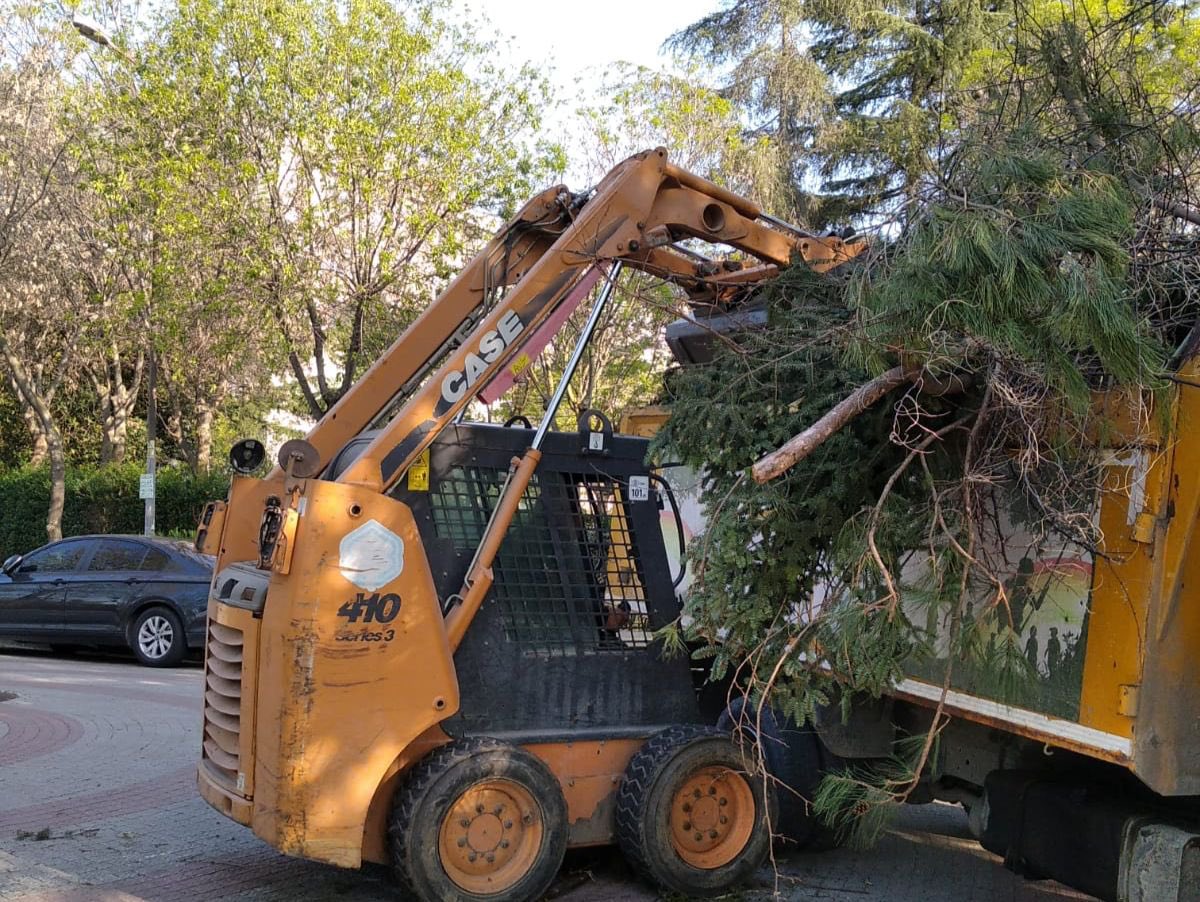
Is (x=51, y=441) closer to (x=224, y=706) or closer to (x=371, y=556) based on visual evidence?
(x=224, y=706)

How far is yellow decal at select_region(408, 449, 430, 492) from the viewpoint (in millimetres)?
5211

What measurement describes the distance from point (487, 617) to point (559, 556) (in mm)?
508

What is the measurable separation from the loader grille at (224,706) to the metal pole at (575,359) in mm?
1619

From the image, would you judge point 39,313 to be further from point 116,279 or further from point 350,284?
point 350,284

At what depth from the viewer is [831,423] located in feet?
13.9

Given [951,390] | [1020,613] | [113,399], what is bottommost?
[1020,613]

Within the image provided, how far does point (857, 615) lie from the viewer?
4262 millimetres

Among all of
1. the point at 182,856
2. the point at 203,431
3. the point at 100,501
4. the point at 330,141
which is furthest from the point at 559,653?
the point at 203,431

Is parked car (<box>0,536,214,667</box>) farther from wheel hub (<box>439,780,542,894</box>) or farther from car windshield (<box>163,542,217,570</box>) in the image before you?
wheel hub (<box>439,780,542,894</box>)

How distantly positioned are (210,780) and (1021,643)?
138 inches

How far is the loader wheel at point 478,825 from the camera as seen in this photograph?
4.74m

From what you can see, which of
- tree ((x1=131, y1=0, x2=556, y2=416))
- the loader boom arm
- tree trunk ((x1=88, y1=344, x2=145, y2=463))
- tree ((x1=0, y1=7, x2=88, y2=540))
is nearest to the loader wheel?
the loader boom arm

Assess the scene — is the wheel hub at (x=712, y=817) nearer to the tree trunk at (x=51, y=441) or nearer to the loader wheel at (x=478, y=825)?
the loader wheel at (x=478, y=825)

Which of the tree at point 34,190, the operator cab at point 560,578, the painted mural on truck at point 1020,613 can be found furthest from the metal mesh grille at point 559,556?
the tree at point 34,190
